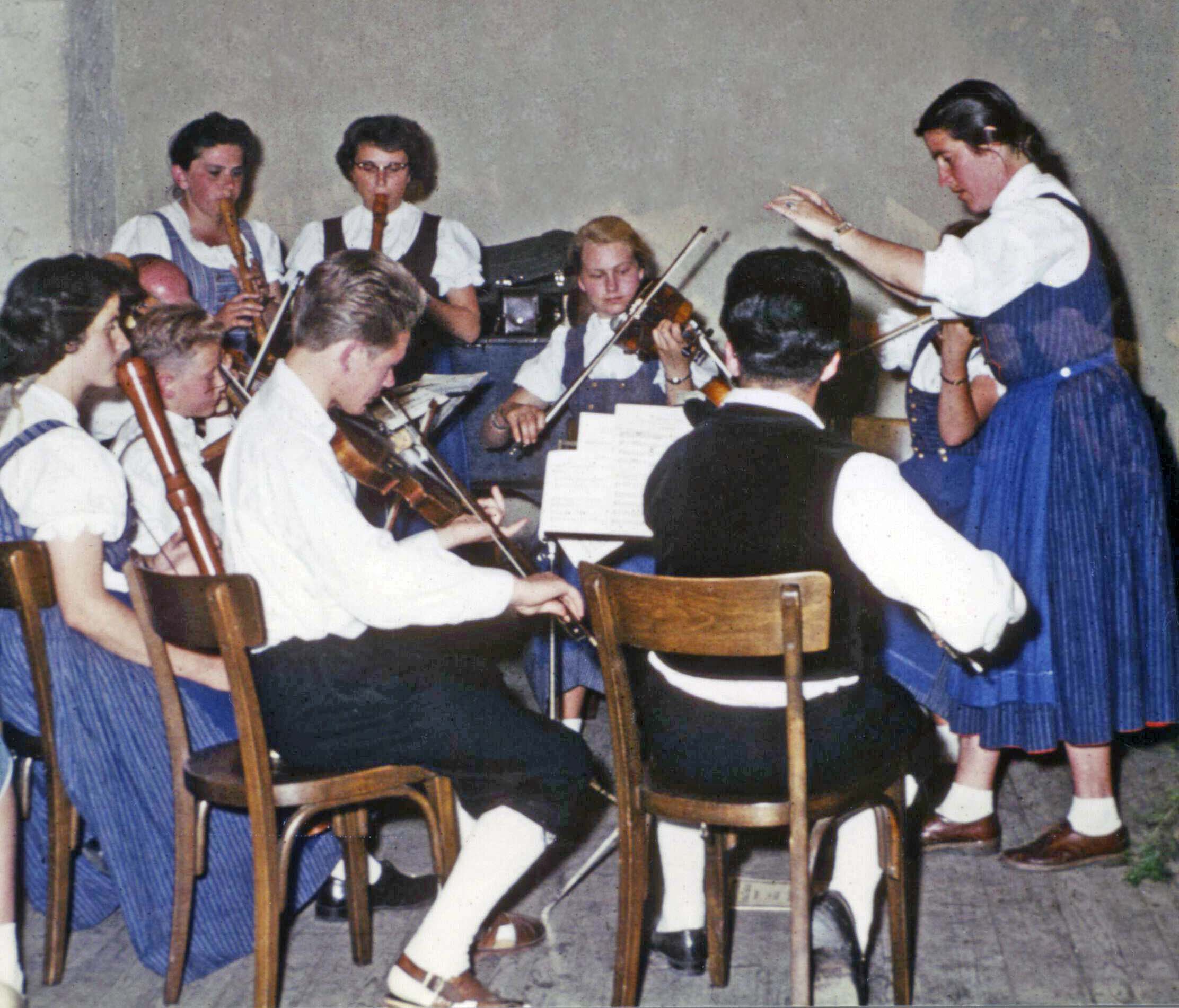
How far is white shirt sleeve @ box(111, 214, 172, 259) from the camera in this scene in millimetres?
4066

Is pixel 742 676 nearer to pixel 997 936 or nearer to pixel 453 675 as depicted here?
pixel 453 675

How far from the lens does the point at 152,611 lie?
7.18 feet

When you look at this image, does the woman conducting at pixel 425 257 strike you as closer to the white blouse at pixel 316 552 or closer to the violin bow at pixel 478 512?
the violin bow at pixel 478 512

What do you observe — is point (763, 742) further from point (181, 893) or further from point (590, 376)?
point (590, 376)

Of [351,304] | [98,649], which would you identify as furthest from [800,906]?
[98,649]

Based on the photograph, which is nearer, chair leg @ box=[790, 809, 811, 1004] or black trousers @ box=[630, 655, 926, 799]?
chair leg @ box=[790, 809, 811, 1004]

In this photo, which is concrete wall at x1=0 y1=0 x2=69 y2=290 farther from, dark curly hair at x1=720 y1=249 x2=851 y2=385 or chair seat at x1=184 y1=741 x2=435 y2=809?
dark curly hair at x1=720 y1=249 x2=851 y2=385

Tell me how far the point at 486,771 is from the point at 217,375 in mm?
1359

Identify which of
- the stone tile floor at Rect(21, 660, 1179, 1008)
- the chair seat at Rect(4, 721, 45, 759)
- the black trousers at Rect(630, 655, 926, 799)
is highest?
the black trousers at Rect(630, 655, 926, 799)

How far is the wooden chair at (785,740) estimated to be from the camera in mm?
1861

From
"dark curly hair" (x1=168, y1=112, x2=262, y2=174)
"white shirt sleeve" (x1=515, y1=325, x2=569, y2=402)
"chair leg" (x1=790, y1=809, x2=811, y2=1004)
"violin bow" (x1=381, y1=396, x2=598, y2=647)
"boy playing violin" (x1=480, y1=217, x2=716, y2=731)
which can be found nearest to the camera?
"chair leg" (x1=790, y1=809, x2=811, y2=1004)

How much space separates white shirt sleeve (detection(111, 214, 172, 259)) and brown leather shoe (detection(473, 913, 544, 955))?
2.40 metres

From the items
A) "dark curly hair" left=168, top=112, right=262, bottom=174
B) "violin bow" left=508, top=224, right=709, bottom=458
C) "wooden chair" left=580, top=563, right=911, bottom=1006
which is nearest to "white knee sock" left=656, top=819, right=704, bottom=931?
"wooden chair" left=580, top=563, right=911, bottom=1006

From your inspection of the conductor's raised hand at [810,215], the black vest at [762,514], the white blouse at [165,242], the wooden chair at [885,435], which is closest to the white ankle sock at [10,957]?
the black vest at [762,514]
